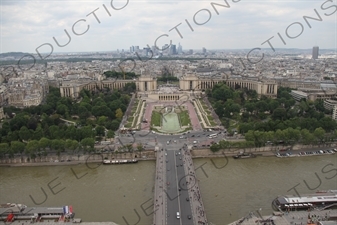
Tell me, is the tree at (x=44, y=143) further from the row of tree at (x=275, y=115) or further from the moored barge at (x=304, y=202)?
the moored barge at (x=304, y=202)

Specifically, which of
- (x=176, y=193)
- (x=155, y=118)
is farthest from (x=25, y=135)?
A: (x=176, y=193)

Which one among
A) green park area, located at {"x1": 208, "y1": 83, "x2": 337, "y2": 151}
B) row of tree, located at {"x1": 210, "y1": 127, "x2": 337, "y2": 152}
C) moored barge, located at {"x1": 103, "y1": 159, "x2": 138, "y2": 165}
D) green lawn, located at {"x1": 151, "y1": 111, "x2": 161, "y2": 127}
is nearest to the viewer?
moored barge, located at {"x1": 103, "y1": 159, "x2": 138, "y2": 165}

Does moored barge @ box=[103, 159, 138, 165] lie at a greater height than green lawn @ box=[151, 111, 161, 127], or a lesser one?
lesser

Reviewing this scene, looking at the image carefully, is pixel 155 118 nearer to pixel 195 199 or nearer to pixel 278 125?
pixel 278 125

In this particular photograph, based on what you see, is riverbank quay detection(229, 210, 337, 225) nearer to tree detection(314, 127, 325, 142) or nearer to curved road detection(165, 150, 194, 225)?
curved road detection(165, 150, 194, 225)

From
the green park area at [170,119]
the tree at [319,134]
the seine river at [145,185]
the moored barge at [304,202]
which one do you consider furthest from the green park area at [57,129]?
the tree at [319,134]

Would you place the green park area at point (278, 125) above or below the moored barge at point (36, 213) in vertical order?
above

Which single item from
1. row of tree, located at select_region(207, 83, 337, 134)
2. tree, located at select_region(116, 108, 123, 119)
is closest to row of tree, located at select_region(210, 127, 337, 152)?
row of tree, located at select_region(207, 83, 337, 134)

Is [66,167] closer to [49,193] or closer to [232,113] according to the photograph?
[49,193]
